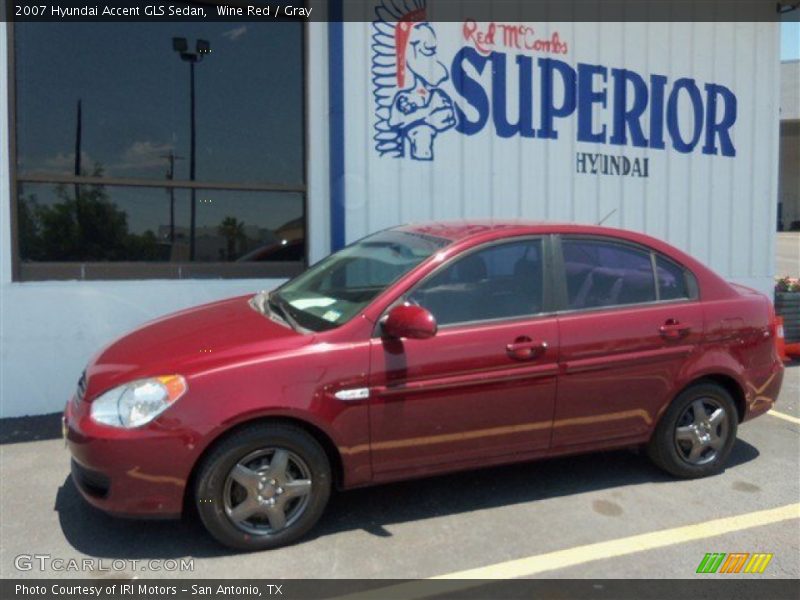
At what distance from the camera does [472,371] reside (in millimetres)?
3891

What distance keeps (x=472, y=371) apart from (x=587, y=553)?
3.53ft

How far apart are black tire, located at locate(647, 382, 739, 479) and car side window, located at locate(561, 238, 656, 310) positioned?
2.26 feet

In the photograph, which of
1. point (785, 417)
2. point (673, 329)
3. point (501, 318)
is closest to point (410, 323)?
point (501, 318)

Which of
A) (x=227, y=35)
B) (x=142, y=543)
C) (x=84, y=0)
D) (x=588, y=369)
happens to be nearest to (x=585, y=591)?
(x=588, y=369)

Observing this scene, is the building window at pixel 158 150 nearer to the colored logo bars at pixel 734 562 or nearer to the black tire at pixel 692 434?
the black tire at pixel 692 434

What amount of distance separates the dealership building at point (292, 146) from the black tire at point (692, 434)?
9.45 ft

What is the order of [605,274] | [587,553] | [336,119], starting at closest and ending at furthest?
[587,553], [605,274], [336,119]

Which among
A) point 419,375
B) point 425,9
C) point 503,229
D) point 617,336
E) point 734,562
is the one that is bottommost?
point 734,562

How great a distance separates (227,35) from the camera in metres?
6.53

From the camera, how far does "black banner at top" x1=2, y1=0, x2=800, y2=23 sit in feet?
19.9

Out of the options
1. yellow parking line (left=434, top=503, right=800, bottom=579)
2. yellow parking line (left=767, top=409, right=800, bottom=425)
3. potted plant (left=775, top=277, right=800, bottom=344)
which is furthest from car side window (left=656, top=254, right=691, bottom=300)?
potted plant (left=775, top=277, right=800, bottom=344)

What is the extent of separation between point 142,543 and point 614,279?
3.02m

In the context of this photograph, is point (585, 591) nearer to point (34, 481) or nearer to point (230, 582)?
point (230, 582)

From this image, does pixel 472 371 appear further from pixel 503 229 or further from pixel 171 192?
pixel 171 192
